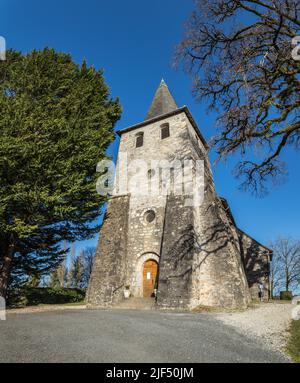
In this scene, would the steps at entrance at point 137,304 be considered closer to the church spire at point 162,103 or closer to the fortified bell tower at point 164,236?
the fortified bell tower at point 164,236

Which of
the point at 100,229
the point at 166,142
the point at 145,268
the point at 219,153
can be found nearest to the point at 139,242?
the point at 145,268

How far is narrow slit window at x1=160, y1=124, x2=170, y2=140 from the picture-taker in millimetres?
17431

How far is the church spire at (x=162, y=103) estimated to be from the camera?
19659 mm

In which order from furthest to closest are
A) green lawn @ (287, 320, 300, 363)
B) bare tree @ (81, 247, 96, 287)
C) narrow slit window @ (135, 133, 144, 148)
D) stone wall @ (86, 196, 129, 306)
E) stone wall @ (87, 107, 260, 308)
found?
bare tree @ (81, 247, 96, 287)
narrow slit window @ (135, 133, 144, 148)
stone wall @ (86, 196, 129, 306)
stone wall @ (87, 107, 260, 308)
green lawn @ (287, 320, 300, 363)

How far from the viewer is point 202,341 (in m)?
4.94

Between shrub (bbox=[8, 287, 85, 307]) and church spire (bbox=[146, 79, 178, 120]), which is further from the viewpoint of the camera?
church spire (bbox=[146, 79, 178, 120])

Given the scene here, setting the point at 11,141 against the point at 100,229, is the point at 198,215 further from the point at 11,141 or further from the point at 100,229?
the point at 11,141

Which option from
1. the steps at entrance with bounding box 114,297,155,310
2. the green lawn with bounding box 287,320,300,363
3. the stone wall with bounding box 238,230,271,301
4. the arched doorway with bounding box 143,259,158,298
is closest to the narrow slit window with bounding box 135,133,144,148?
the arched doorway with bounding box 143,259,158,298

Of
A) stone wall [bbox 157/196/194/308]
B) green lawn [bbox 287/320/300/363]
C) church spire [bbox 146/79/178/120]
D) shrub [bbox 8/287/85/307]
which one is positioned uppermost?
church spire [bbox 146/79/178/120]

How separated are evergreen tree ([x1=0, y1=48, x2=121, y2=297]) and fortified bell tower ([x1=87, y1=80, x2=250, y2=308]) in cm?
234

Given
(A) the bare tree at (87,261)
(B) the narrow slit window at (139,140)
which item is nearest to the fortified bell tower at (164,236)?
(B) the narrow slit window at (139,140)

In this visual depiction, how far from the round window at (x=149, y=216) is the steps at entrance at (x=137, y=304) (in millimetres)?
4346

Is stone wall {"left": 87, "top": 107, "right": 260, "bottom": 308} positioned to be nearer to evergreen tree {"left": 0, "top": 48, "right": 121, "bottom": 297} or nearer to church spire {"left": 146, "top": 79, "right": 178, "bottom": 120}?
evergreen tree {"left": 0, "top": 48, "right": 121, "bottom": 297}
